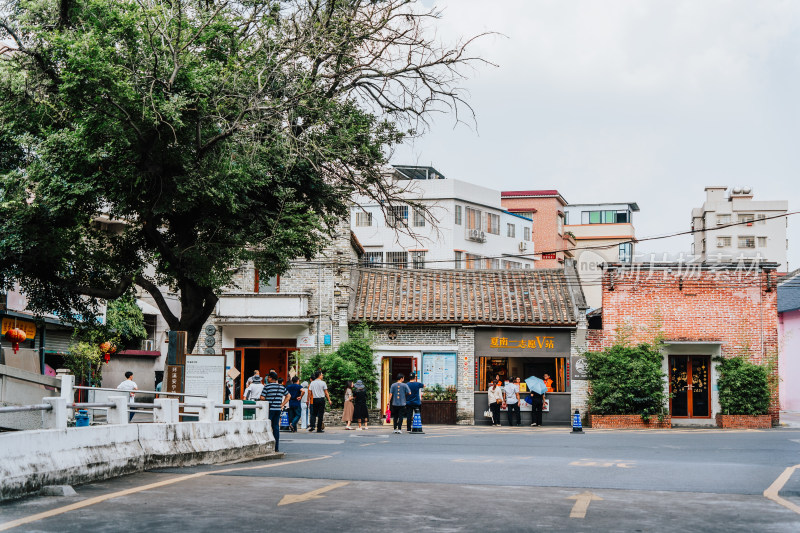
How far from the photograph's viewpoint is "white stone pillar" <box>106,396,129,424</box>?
12.0 metres

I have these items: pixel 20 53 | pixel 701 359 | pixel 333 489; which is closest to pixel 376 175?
pixel 20 53

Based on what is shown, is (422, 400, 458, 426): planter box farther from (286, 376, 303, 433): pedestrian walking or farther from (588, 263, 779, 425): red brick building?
(286, 376, 303, 433): pedestrian walking

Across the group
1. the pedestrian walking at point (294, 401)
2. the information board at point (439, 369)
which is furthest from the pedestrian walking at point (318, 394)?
the information board at point (439, 369)

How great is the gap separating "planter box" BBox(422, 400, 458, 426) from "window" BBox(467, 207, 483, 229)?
2598 cm

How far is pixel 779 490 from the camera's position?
11.9 meters

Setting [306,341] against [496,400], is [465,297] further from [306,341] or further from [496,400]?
[306,341]

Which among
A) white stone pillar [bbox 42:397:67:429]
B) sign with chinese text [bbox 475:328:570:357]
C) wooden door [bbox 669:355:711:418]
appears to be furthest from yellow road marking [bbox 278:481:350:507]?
wooden door [bbox 669:355:711:418]

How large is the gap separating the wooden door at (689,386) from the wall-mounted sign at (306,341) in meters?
13.9

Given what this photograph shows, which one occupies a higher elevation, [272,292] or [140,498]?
[272,292]

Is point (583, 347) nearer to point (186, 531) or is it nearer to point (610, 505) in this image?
point (610, 505)

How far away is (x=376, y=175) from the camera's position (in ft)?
63.0

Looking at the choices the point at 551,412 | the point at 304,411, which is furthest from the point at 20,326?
the point at 551,412

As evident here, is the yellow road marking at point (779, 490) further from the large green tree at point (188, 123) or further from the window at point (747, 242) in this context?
the window at point (747, 242)

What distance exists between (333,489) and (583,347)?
25798 millimetres
